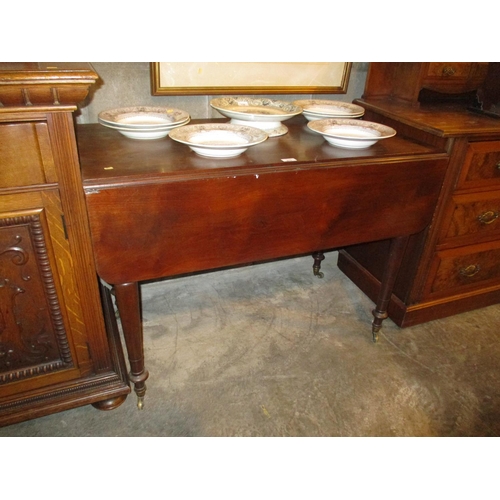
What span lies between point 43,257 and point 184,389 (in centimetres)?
74

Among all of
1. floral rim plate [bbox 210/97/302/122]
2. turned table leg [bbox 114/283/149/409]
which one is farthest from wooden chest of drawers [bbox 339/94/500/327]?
turned table leg [bbox 114/283/149/409]

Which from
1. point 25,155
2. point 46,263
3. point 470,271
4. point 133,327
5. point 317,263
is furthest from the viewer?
point 317,263

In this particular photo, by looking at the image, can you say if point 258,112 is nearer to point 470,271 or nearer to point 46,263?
point 46,263

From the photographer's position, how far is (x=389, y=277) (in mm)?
1620

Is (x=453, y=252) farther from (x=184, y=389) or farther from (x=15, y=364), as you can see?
(x=15, y=364)

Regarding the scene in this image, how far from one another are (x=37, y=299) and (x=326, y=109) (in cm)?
127

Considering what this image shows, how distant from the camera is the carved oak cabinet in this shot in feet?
2.80

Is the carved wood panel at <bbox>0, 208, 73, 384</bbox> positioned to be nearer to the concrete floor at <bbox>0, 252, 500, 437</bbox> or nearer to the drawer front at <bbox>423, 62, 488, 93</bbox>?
the concrete floor at <bbox>0, 252, 500, 437</bbox>

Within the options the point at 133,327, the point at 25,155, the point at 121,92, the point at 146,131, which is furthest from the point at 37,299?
the point at 121,92

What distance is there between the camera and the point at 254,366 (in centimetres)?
159

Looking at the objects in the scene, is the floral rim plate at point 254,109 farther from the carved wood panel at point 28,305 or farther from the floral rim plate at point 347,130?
the carved wood panel at point 28,305

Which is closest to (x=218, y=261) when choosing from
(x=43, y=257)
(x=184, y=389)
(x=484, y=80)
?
(x=43, y=257)

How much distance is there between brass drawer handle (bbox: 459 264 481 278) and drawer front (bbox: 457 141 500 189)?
39 cm

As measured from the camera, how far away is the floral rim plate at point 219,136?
1152mm
